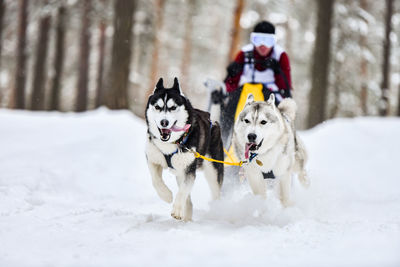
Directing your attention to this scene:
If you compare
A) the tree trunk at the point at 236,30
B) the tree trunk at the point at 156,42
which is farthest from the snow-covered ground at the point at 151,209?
the tree trunk at the point at 156,42

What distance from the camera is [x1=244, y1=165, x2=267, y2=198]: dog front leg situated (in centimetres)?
393

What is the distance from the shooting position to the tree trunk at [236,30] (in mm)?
14875

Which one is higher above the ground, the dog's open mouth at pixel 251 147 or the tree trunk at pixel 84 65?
the tree trunk at pixel 84 65

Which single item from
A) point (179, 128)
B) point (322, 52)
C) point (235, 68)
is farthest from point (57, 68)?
point (179, 128)

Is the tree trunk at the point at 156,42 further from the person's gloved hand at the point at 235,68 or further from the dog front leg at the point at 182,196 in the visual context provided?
the dog front leg at the point at 182,196

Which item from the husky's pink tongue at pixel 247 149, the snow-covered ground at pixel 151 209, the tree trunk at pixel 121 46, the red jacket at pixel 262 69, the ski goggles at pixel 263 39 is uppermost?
the tree trunk at pixel 121 46

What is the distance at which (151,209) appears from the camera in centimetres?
464

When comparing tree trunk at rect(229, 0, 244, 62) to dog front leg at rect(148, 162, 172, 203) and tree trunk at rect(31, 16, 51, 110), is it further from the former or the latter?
dog front leg at rect(148, 162, 172, 203)

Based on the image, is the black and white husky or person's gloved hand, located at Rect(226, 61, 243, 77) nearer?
the black and white husky

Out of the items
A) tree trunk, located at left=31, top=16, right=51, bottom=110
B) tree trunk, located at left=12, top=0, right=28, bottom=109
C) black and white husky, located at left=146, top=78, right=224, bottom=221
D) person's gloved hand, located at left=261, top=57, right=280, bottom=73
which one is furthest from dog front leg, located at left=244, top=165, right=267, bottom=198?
tree trunk, located at left=12, top=0, right=28, bottom=109

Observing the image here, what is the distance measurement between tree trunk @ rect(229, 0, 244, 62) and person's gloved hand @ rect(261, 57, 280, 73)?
1019cm

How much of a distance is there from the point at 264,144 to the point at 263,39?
159 cm

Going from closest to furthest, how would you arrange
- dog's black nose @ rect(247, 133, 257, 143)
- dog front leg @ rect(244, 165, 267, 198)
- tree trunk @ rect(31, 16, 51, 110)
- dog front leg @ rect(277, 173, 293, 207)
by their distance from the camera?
dog's black nose @ rect(247, 133, 257, 143) < dog front leg @ rect(244, 165, 267, 198) < dog front leg @ rect(277, 173, 293, 207) < tree trunk @ rect(31, 16, 51, 110)

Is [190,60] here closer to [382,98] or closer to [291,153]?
[382,98]
